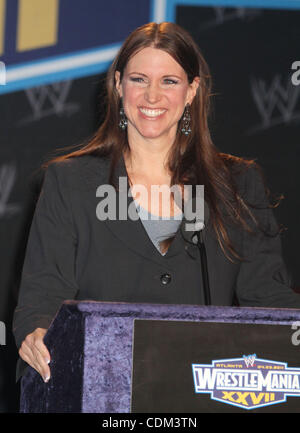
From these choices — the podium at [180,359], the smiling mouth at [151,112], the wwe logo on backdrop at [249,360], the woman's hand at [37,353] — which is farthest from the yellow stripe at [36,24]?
the wwe logo on backdrop at [249,360]

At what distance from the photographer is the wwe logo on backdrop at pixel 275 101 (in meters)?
3.39

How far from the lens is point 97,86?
10.6 ft

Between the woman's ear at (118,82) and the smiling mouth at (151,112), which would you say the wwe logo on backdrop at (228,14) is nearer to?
the woman's ear at (118,82)

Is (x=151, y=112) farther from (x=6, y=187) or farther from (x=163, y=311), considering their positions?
(x=6, y=187)

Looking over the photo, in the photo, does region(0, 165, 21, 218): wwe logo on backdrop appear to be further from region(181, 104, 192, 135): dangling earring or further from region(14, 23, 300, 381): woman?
region(181, 104, 192, 135): dangling earring

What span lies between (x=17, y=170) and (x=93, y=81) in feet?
1.75

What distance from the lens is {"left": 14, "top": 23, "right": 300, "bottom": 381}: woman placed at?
192 centimetres

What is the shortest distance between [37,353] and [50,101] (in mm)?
1935

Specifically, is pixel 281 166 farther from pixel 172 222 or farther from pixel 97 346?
pixel 97 346

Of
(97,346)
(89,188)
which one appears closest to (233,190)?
(89,188)

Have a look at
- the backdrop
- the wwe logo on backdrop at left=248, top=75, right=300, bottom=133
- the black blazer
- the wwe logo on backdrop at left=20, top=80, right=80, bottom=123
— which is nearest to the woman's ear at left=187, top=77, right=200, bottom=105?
the black blazer

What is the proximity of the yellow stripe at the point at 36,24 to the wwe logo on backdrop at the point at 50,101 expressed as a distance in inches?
7.3

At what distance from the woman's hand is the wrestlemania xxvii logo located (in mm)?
334

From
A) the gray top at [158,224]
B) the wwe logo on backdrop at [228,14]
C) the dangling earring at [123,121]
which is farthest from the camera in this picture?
the wwe logo on backdrop at [228,14]
